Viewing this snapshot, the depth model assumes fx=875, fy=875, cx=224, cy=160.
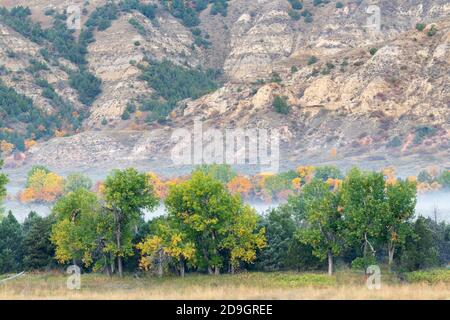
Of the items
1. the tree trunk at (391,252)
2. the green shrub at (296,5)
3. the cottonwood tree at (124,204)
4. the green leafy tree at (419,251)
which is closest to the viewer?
the green leafy tree at (419,251)

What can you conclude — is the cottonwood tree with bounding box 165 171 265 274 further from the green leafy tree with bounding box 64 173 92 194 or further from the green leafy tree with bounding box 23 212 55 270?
the green leafy tree with bounding box 64 173 92 194

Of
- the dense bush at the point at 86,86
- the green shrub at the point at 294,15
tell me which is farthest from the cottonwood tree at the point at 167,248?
the green shrub at the point at 294,15

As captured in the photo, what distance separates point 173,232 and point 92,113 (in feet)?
392

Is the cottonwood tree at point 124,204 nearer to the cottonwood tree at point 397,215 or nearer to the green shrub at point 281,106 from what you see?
the cottonwood tree at point 397,215

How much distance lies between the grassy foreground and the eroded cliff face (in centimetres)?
6717

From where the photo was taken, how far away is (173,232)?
2184 inches

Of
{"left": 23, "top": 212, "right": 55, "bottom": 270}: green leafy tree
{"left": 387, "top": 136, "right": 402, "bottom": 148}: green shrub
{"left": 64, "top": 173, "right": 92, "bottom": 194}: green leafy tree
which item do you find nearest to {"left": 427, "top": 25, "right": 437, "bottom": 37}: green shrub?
{"left": 387, "top": 136, "right": 402, "bottom": 148}: green shrub

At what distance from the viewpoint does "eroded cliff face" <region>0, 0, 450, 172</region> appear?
4894 inches

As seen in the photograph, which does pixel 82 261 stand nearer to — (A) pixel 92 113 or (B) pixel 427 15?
(A) pixel 92 113

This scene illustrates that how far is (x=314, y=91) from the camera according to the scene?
445 feet

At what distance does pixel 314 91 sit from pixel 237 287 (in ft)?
301

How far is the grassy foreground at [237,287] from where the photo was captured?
37.2 m

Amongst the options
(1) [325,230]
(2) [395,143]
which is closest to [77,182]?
(2) [395,143]

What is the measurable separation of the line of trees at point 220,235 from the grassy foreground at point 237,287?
5.89 ft
